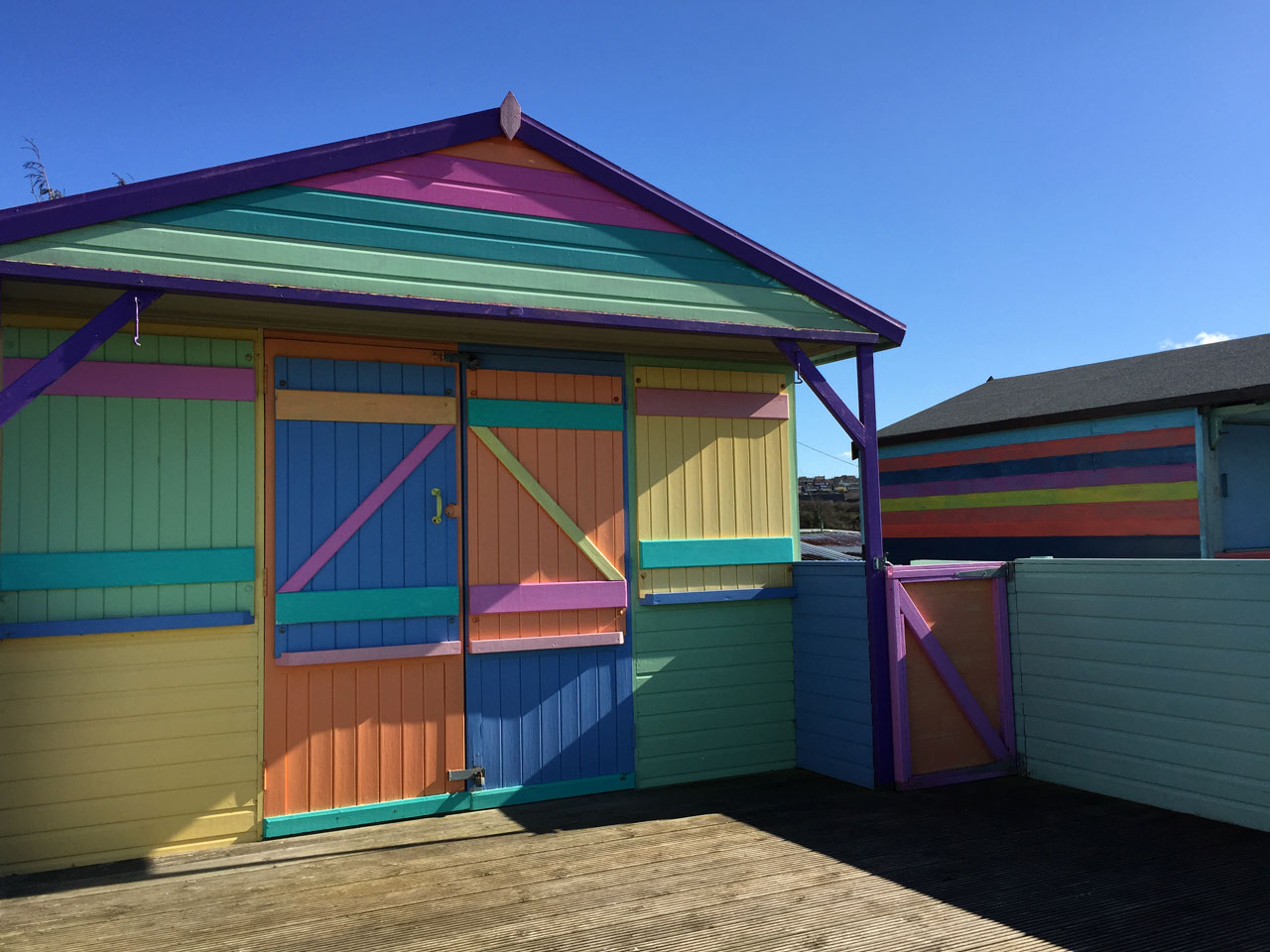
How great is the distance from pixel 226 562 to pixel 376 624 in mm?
854

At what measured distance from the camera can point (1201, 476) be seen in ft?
25.7

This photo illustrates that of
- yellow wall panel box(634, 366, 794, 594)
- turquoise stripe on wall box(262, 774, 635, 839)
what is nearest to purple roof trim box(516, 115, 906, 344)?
yellow wall panel box(634, 366, 794, 594)

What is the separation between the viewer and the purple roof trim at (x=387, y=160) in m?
3.93

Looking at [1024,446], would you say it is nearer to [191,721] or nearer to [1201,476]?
[1201,476]

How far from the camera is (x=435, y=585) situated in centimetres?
530

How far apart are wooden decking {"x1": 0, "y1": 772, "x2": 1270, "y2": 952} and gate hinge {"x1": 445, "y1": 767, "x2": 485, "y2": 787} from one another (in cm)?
22

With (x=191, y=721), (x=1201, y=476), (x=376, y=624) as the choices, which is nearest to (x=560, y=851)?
(x=376, y=624)

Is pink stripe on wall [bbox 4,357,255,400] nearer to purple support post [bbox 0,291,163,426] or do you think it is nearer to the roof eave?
purple support post [bbox 0,291,163,426]

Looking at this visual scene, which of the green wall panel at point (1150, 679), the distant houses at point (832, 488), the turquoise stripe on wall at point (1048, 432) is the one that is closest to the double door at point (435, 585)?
the green wall panel at point (1150, 679)

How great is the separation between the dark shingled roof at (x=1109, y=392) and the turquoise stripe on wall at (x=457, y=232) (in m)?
4.55

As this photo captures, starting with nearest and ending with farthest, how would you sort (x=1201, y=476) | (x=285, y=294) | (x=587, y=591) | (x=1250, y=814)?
1. (x=285, y=294)
2. (x=1250, y=814)
3. (x=587, y=591)
4. (x=1201, y=476)

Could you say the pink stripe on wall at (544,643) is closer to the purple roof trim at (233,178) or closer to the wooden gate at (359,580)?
the wooden gate at (359,580)

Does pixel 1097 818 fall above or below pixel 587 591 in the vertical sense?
below

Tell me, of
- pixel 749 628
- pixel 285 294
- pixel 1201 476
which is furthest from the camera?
pixel 1201 476
